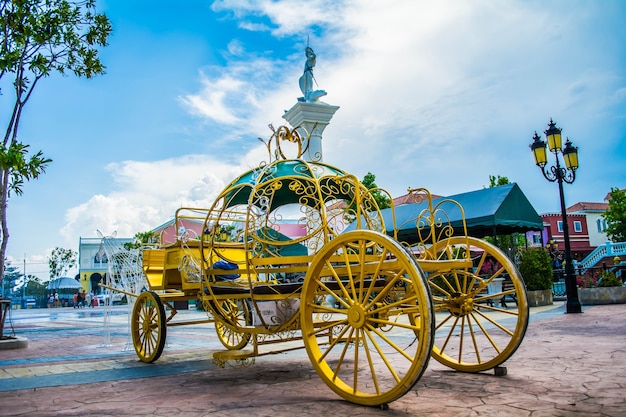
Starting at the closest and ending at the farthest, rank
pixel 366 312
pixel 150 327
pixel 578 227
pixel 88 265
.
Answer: pixel 366 312 < pixel 150 327 < pixel 578 227 < pixel 88 265

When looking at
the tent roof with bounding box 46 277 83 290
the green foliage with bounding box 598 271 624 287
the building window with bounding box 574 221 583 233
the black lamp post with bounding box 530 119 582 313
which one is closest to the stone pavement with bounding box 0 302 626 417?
the black lamp post with bounding box 530 119 582 313

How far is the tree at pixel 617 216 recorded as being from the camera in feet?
139

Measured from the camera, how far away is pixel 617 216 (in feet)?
140

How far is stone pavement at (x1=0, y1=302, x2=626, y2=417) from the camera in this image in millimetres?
3514

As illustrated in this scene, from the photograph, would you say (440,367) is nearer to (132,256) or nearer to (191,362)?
(191,362)

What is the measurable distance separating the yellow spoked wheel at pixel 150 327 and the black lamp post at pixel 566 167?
9002 mm

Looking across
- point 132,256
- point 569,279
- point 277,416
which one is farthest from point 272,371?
point 569,279

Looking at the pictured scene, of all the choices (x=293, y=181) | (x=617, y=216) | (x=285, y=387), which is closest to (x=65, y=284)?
(x=293, y=181)

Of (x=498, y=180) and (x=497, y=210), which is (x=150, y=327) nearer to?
(x=497, y=210)

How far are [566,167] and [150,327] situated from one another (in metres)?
9.94

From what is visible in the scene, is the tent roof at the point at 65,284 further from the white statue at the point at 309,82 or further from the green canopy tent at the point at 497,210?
the green canopy tent at the point at 497,210

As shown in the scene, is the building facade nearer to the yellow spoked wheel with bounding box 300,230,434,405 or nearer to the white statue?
the white statue

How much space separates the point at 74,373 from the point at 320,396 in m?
3.09

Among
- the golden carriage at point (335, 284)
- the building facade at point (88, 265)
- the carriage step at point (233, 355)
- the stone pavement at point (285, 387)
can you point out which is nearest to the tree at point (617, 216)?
the stone pavement at point (285, 387)
